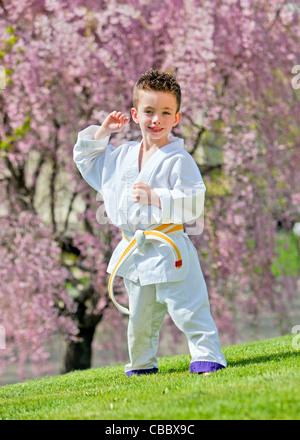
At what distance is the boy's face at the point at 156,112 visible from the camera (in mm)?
3393

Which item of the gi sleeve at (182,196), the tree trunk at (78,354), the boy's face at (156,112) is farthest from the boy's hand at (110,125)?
the tree trunk at (78,354)

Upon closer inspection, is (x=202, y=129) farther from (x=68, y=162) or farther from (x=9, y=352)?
A: (x=9, y=352)

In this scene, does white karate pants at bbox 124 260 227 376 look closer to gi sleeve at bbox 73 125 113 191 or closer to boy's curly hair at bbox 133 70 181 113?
gi sleeve at bbox 73 125 113 191

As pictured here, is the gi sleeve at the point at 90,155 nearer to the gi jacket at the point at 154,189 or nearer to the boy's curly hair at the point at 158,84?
the gi jacket at the point at 154,189

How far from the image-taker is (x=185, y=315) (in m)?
3.31

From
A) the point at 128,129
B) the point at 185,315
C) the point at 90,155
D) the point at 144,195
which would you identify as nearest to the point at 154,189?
the point at 144,195

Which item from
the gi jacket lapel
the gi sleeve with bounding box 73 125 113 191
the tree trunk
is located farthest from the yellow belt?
the tree trunk

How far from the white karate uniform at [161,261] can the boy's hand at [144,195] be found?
0.11 feet

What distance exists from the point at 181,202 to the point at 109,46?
398 centimetres

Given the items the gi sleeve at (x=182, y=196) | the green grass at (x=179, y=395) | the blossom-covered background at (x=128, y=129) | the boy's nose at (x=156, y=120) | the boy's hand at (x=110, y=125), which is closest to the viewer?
the green grass at (x=179, y=395)

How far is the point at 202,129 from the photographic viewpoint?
23.1 ft

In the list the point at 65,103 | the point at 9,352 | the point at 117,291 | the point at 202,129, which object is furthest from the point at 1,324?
the point at 202,129

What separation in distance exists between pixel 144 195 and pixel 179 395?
1.05m

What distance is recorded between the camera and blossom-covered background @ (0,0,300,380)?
6.69 m
